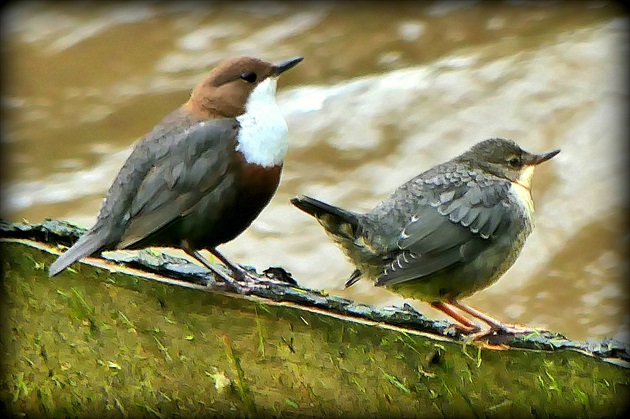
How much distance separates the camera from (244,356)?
310 cm

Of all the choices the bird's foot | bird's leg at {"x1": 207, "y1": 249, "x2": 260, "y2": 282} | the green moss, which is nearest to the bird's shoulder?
the bird's foot

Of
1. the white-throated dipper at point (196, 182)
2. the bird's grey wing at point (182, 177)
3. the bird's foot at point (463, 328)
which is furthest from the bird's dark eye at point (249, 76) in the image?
the bird's foot at point (463, 328)

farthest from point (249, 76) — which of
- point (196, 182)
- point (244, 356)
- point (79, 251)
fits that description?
point (244, 356)

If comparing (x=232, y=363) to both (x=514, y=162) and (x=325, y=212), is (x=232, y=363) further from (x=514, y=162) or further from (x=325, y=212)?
(x=514, y=162)

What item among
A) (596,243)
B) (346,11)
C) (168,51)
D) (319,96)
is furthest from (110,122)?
(596,243)

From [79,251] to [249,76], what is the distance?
2.97 feet

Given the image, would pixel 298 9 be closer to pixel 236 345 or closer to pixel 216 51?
pixel 216 51

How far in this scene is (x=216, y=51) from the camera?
9.67 m

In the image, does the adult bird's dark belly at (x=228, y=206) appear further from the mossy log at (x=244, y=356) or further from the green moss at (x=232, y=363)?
the green moss at (x=232, y=363)

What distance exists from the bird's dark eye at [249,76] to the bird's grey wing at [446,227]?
0.82 metres

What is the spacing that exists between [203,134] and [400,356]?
1050 mm

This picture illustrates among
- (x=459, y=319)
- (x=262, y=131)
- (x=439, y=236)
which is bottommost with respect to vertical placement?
(x=459, y=319)

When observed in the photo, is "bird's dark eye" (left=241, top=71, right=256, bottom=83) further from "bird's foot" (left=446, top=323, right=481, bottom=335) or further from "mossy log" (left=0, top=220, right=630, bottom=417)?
"bird's foot" (left=446, top=323, right=481, bottom=335)

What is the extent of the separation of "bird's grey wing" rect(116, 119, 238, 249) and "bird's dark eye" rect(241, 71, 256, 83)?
0.25 m
